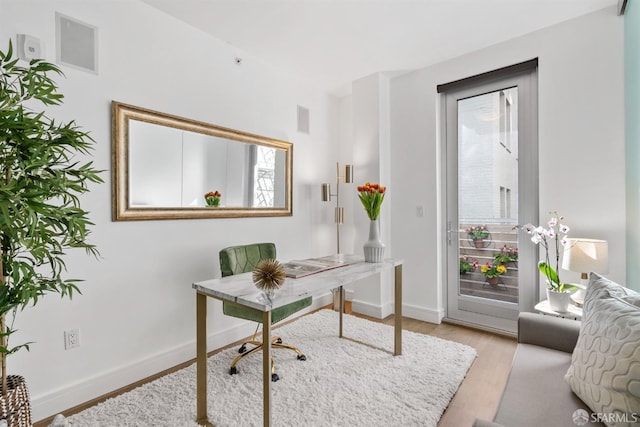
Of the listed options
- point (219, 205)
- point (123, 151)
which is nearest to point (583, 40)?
point (219, 205)

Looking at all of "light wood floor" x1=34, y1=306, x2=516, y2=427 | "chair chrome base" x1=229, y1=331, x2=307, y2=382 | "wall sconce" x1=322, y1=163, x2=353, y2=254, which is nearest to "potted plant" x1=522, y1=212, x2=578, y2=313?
"light wood floor" x1=34, y1=306, x2=516, y2=427

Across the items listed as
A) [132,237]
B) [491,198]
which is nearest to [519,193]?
[491,198]

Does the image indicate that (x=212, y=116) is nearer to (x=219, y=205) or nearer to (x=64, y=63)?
(x=219, y=205)

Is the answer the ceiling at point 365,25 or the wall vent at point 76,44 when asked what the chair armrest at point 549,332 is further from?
the wall vent at point 76,44

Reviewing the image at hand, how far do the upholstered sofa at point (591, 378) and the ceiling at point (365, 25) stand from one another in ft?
6.87

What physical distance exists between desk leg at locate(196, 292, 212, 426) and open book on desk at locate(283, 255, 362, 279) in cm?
52

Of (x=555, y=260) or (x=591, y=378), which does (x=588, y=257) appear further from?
(x=591, y=378)

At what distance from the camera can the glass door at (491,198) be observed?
9.29 feet

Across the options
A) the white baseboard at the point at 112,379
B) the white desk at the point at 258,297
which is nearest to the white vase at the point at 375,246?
the white desk at the point at 258,297

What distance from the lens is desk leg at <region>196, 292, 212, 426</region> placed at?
1728 mm

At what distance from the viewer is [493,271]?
306 centimetres

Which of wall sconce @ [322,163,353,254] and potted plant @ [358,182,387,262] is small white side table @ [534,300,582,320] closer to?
potted plant @ [358,182,387,262]

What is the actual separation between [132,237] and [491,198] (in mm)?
3042

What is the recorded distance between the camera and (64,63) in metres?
1.91
